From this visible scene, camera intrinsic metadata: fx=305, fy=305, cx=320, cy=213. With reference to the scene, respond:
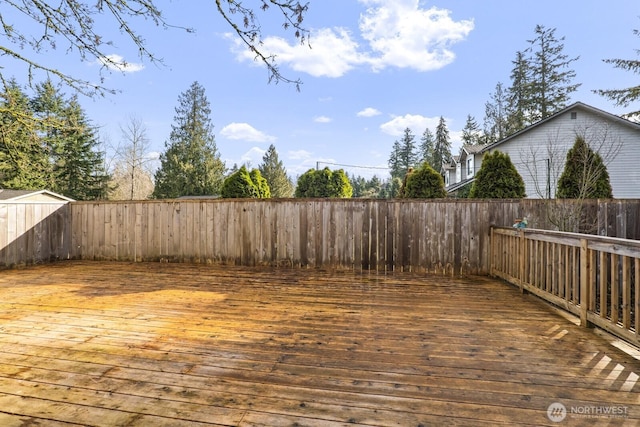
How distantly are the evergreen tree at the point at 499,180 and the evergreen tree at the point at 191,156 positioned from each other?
17462mm

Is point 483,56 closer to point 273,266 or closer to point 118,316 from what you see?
point 273,266

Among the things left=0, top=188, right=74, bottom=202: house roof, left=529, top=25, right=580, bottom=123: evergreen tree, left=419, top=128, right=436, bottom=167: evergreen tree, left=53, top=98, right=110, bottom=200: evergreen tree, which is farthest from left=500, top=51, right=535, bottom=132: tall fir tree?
left=53, top=98, right=110, bottom=200: evergreen tree

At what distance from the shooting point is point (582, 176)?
5.61 metres

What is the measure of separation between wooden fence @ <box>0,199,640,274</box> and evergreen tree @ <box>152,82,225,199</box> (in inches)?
543

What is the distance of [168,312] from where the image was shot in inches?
123

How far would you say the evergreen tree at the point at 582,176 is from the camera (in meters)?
5.61

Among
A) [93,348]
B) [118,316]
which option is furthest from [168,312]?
[93,348]

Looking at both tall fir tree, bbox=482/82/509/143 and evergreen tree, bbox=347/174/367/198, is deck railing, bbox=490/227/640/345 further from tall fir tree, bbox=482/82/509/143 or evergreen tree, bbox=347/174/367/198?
evergreen tree, bbox=347/174/367/198

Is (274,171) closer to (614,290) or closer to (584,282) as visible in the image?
(584,282)

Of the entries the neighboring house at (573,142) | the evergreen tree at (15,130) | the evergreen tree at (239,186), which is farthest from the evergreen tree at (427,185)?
the evergreen tree at (15,130)

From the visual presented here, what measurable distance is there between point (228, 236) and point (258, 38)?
13.9 ft

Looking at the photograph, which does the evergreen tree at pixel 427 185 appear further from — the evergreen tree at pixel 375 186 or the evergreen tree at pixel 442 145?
the evergreen tree at pixel 375 186

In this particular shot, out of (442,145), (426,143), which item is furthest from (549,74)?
(426,143)

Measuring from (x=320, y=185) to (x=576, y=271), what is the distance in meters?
11.6
